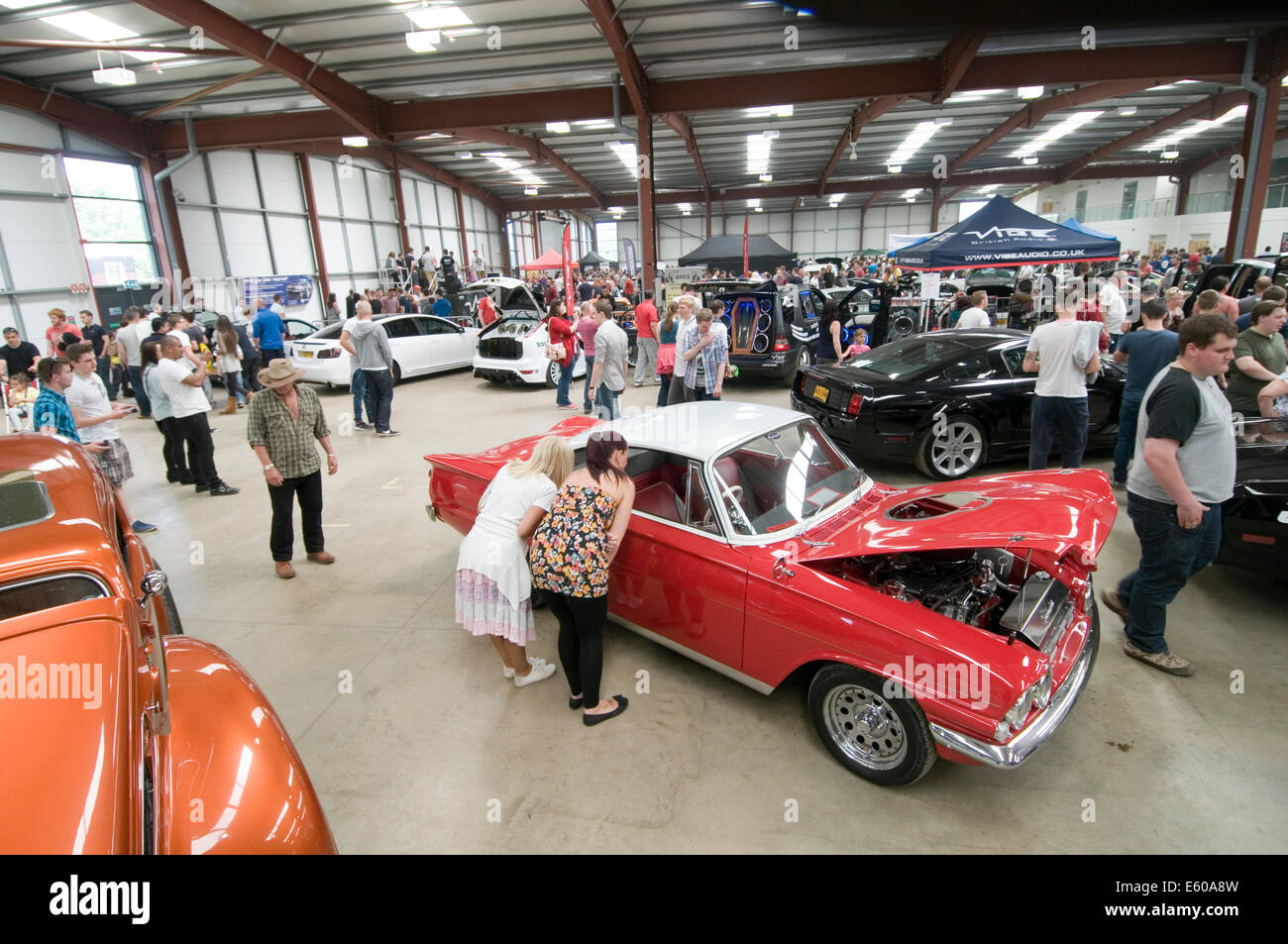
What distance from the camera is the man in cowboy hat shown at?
4.57 m

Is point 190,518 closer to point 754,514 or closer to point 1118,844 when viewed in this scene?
point 754,514

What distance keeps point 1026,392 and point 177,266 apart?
18.7 meters

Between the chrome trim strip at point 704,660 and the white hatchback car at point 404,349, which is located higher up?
the white hatchback car at point 404,349

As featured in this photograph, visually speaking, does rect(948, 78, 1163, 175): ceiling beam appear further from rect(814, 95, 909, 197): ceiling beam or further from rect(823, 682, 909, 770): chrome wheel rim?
rect(823, 682, 909, 770): chrome wheel rim

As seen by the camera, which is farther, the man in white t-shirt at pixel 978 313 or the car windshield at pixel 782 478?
the man in white t-shirt at pixel 978 313

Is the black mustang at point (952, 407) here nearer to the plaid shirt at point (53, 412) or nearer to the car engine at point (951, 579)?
the car engine at point (951, 579)

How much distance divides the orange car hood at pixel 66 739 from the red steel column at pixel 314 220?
20.9 metres

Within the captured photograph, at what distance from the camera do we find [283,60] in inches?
458

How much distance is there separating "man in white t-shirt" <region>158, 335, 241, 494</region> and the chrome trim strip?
5070 millimetres

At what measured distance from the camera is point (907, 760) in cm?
271

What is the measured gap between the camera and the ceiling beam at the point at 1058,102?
1555 cm

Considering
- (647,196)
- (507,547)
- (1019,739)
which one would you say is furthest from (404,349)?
(1019,739)

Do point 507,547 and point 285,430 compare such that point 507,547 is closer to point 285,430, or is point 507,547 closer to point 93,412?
point 285,430

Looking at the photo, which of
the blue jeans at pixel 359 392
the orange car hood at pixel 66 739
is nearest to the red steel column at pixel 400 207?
the blue jeans at pixel 359 392
